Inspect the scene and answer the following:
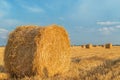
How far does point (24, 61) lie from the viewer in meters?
10.4

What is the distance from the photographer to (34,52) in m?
10.2

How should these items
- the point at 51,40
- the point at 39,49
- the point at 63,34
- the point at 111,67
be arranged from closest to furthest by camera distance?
1. the point at 111,67
2. the point at 39,49
3. the point at 51,40
4. the point at 63,34

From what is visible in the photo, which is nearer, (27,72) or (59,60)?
(27,72)

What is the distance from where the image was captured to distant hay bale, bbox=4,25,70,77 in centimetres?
1027

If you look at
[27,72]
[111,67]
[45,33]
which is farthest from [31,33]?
[111,67]

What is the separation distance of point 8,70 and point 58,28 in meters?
2.46

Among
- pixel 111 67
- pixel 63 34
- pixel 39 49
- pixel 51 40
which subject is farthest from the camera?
pixel 63 34

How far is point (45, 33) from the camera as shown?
35.2 ft

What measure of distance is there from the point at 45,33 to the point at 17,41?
3.38 feet

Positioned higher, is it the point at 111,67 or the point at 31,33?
the point at 31,33

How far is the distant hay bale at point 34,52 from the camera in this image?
1027 cm

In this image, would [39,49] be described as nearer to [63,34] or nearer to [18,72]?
[18,72]

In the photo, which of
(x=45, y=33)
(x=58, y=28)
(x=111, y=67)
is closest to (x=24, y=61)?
(x=45, y=33)

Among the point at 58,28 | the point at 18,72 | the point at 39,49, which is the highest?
the point at 58,28
